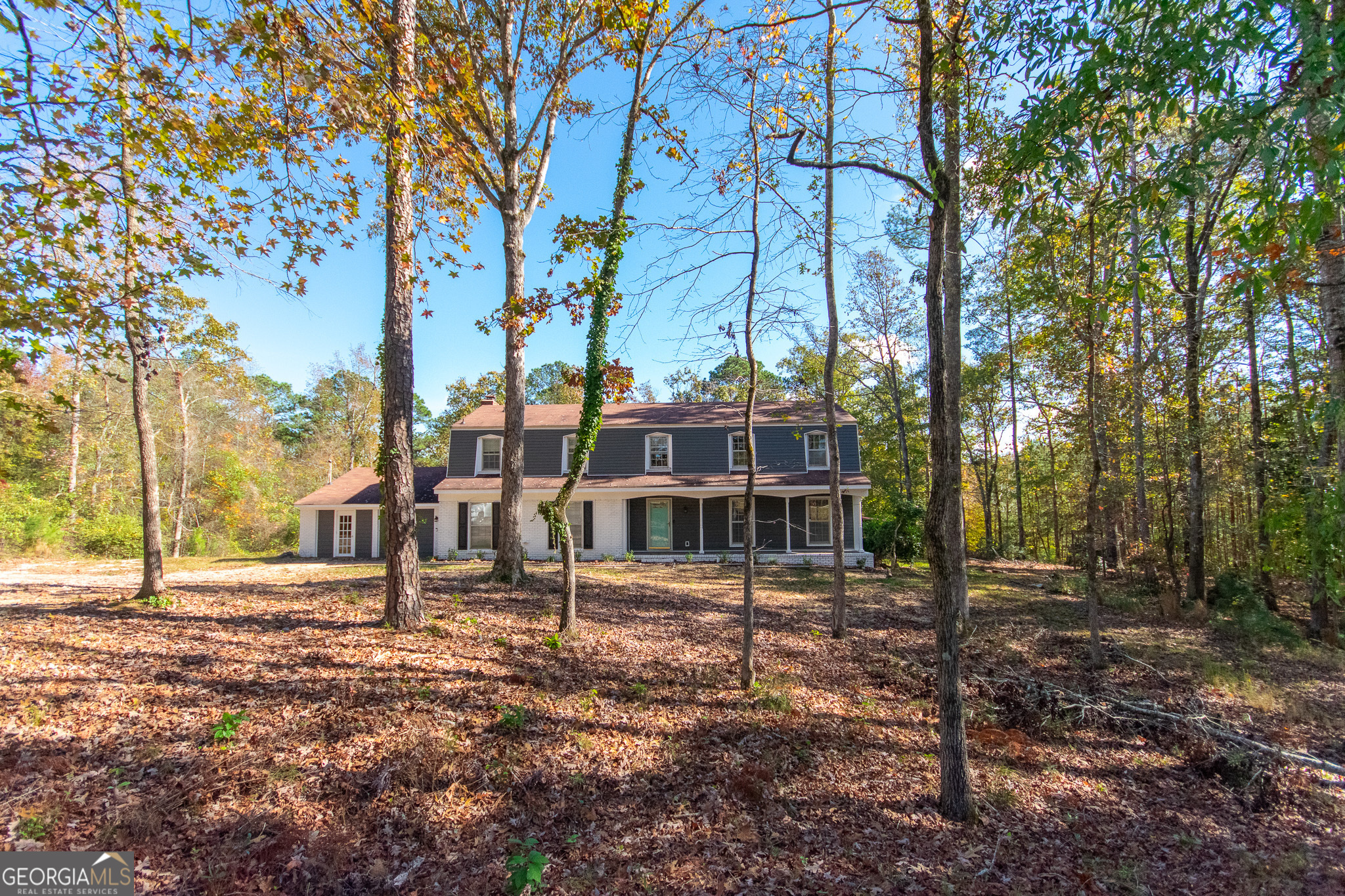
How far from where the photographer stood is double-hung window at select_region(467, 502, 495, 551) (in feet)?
62.4

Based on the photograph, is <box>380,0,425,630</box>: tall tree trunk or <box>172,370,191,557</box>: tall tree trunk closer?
<box>380,0,425,630</box>: tall tree trunk

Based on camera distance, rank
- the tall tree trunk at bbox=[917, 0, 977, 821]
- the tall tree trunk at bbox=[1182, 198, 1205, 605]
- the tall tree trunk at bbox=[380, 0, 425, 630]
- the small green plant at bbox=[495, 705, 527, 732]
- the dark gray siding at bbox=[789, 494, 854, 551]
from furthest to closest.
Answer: the dark gray siding at bbox=[789, 494, 854, 551] → the tall tree trunk at bbox=[1182, 198, 1205, 605] → the tall tree trunk at bbox=[380, 0, 425, 630] → the small green plant at bbox=[495, 705, 527, 732] → the tall tree trunk at bbox=[917, 0, 977, 821]

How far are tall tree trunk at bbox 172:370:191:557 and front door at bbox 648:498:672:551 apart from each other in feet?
55.1

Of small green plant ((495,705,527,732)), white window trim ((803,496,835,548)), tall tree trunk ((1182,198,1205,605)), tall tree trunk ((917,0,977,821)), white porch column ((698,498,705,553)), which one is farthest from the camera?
white porch column ((698,498,705,553))

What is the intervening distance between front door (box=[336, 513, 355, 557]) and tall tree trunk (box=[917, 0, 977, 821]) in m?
21.2

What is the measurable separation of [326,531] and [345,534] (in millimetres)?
747

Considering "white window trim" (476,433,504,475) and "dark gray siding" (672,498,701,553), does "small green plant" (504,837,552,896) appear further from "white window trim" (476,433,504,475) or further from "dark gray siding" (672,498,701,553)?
"white window trim" (476,433,504,475)

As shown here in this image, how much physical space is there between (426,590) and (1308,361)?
15.3m

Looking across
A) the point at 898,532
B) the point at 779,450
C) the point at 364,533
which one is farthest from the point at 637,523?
the point at 364,533

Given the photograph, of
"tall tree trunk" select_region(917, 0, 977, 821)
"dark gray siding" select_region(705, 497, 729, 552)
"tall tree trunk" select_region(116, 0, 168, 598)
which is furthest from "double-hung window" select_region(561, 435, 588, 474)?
"tall tree trunk" select_region(917, 0, 977, 821)

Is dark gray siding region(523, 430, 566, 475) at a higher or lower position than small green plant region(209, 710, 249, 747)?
higher

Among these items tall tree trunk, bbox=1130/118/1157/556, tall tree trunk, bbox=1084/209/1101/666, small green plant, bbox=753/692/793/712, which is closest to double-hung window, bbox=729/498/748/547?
tall tree trunk, bbox=1130/118/1157/556

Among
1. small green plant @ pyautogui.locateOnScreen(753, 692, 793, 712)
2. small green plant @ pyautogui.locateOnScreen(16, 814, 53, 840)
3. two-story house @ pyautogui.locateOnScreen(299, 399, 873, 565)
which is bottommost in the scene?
small green plant @ pyautogui.locateOnScreen(753, 692, 793, 712)

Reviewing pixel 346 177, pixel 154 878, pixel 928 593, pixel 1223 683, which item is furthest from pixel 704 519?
pixel 154 878
